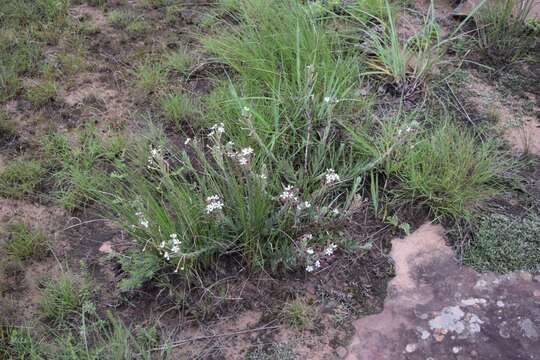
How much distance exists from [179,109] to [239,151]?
1.85 ft

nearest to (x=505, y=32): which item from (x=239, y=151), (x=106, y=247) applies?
(x=239, y=151)

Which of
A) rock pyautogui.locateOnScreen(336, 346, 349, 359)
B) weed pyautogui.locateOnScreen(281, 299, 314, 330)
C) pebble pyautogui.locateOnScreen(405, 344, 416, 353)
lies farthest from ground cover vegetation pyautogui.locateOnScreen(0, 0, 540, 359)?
pebble pyautogui.locateOnScreen(405, 344, 416, 353)

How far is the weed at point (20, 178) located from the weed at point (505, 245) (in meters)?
2.27

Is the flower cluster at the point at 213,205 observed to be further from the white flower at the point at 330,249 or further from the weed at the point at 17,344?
the weed at the point at 17,344

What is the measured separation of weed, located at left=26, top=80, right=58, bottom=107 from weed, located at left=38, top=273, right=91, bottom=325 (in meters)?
1.42

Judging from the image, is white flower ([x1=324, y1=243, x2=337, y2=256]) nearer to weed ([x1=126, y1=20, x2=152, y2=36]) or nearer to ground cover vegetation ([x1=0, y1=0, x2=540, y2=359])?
ground cover vegetation ([x1=0, y1=0, x2=540, y2=359])

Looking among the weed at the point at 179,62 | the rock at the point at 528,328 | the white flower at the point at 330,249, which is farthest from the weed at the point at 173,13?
the rock at the point at 528,328

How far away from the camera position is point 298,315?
2301mm

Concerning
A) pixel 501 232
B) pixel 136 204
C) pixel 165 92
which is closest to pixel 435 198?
pixel 501 232

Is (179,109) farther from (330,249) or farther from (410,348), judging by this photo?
(410,348)

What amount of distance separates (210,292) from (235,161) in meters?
0.60

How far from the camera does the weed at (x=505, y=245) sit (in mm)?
2520

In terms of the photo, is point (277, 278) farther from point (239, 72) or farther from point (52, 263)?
point (239, 72)

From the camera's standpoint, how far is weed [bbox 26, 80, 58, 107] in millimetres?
3395
